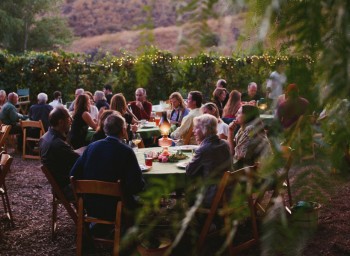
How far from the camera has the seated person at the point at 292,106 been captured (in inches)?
14.6

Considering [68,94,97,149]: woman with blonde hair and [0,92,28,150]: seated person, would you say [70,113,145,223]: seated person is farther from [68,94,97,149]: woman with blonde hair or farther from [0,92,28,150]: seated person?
[0,92,28,150]: seated person

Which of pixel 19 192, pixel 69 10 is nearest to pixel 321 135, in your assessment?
pixel 69 10

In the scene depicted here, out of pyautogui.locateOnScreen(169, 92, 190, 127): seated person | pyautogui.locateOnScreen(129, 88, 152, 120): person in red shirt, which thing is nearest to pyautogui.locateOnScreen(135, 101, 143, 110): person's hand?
pyautogui.locateOnScreen(129, 88, 152, 120): person in red shirt

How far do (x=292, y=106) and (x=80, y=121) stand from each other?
21.8ft

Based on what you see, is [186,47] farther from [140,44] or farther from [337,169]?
[337,169]

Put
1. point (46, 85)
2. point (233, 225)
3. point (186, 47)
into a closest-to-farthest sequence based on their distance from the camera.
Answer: point (186, 47), point (233, 225), point (46, 85)

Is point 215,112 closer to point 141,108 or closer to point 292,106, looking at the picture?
point 141,108

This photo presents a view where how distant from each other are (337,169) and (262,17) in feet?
0.47

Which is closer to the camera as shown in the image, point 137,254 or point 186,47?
point 186,47

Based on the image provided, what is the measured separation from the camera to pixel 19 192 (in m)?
7.07

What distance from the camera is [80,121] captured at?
271 inches

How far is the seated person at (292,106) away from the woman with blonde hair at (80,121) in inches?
258

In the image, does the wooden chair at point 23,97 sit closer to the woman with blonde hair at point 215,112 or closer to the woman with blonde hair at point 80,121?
the woman with blonde hair at point 80,121

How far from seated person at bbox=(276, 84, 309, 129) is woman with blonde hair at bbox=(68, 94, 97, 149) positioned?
6556 mm
